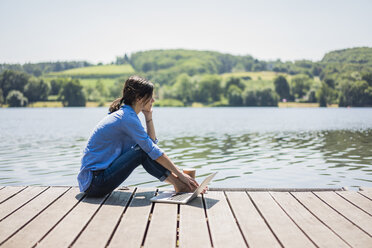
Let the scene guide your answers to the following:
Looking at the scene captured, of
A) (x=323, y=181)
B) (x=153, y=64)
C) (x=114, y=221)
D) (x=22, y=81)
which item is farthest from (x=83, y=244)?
(x=153, y=64)

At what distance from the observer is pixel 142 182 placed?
10.5 metres

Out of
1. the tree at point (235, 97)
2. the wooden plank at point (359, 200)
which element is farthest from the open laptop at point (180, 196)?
the tree at point (235, 97)

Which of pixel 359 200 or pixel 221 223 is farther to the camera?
pixel 359 200

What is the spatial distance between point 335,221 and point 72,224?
262 centimetres

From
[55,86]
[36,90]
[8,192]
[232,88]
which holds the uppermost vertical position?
[232,88]

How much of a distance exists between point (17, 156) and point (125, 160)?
12.1 m

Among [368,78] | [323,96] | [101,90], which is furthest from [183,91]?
[368,78]

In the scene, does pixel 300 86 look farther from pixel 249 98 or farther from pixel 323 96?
pixel 249 98

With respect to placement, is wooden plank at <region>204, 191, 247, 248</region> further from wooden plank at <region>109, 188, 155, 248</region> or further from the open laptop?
wooden plank at <region>109, 188, 155, 248</region>

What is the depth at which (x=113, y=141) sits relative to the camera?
4648 millimetres

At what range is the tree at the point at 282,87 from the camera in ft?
368

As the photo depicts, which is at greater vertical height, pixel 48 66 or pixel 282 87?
pixel 48 66

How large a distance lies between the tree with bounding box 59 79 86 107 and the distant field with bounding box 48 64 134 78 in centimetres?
4188

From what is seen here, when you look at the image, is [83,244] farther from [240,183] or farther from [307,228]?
[240,183]
